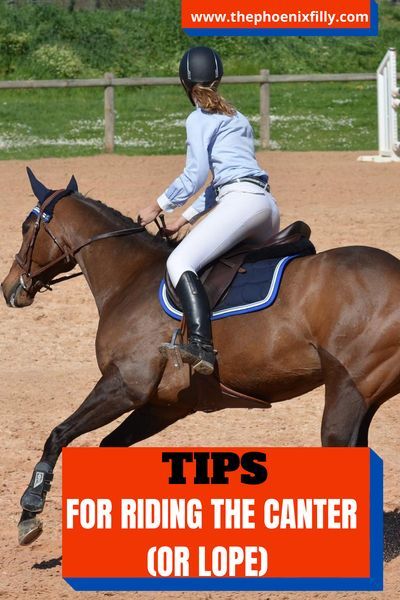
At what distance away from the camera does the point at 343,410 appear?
5336 mm

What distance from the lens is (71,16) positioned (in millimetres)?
33125

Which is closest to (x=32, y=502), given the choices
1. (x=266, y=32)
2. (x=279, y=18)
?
(x=279, y=18)

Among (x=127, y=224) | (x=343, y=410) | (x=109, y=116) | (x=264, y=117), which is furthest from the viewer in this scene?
(x=264, y=117)

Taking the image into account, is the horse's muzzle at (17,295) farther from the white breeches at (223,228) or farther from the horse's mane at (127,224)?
the white breeches at (223,228)

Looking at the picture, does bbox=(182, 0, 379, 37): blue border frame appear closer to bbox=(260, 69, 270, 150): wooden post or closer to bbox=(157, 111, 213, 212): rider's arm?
bbox=(260, 69, 270, 150): wooden post

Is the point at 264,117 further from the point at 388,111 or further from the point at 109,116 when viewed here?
the point at 109,116

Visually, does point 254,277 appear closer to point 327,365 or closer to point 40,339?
point 327,365

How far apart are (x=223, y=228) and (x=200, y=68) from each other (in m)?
0.87

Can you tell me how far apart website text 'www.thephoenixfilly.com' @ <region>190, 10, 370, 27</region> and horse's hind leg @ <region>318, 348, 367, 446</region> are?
764 inches

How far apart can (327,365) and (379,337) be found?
11.8 inches

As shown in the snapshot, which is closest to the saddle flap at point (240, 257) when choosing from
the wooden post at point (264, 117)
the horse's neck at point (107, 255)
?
the horse's neck at point (107, 255)

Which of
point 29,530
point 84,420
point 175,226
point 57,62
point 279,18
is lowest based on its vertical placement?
point 29,530

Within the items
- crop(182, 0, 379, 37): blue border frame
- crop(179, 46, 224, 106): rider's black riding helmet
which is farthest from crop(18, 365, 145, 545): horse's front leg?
crop(182, 0, 379, 37): blue border frame

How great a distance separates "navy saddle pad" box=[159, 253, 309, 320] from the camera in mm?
5562
